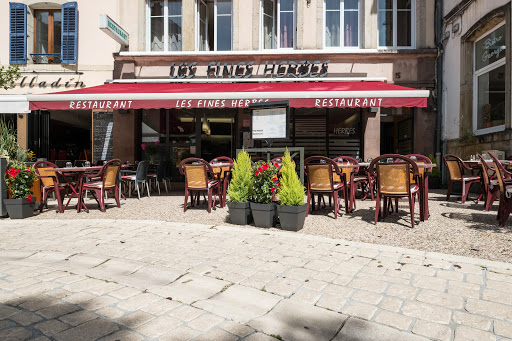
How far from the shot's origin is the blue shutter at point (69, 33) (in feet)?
37.4

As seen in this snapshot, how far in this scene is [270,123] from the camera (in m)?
5.04

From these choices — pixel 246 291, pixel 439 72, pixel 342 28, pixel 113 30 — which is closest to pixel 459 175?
pixel 439 72

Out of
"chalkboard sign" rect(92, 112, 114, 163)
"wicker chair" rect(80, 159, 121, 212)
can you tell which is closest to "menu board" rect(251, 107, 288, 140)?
"wicker chair" rect(80, 159, 121, 212)

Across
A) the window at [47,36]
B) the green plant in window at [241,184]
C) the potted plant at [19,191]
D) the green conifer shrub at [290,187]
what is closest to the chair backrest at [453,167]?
the green conifer shrub at [290,187]

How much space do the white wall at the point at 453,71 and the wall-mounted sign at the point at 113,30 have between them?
9.53 meters

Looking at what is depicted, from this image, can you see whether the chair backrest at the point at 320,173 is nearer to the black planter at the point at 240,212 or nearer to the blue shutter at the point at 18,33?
the black planter at the point at 240,212

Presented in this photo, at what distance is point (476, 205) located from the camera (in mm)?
6621

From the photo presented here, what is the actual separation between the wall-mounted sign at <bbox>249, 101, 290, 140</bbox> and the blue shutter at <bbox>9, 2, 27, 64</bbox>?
10.3m

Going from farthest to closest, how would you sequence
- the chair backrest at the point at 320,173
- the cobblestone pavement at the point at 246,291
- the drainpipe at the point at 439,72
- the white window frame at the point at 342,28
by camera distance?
the white window frame at the point at 342,28 < the drainpipe at the point at 439,72 < the chair backrest at the point at 320,173 < the cobblestone pavement at the point at 246,291

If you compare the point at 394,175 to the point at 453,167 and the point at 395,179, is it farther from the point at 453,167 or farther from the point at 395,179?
the point at 453,167

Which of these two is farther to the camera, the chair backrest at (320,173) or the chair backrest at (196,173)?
the chair backrest at (196,173)

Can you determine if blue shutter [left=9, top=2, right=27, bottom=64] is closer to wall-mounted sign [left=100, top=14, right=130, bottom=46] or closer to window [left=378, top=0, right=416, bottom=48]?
wall-mounted sign [left=100, top=14, right=130, bottom=46]

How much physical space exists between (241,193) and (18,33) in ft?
36.8

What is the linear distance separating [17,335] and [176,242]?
7.04 feet
